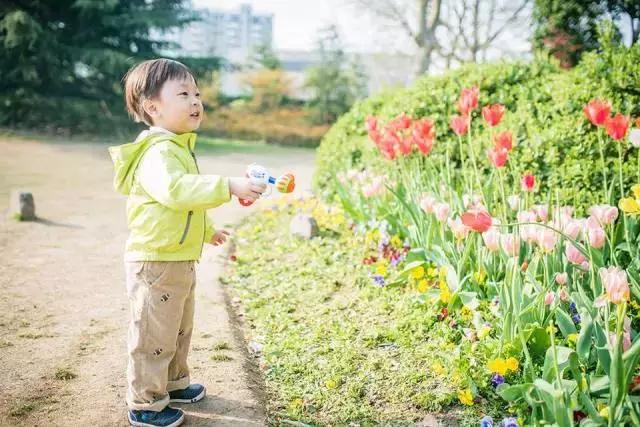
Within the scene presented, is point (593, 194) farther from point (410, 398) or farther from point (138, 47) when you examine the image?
point (138, 47)

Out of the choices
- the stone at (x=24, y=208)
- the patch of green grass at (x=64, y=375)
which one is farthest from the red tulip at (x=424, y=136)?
the stone at (x=24, y=208)

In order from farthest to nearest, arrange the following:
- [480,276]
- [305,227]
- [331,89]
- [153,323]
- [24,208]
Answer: [331,89]
[24,208]
[305,227]
[480,276]
[153,323]

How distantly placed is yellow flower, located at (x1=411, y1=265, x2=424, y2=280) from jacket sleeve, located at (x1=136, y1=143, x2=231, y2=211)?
1766mm

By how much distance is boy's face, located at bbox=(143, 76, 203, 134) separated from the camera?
2.18 m

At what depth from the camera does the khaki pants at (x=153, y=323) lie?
2.14m

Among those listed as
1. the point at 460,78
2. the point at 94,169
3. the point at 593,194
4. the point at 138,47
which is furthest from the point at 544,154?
the point at 138,47

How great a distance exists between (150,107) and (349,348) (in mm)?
1606

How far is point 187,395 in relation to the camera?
2430 millimetres

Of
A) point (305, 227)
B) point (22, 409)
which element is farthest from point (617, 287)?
point (305, 227)

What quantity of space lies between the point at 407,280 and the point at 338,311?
51cm

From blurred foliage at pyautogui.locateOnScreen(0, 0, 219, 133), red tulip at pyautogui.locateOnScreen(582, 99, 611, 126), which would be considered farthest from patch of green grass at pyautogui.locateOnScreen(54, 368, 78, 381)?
blurred foliage at pyautogui.locateOnScreen(0, 0, 219, 133)

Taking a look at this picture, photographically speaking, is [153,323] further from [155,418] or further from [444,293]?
[444,293]

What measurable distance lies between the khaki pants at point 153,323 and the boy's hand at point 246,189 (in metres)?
0.47

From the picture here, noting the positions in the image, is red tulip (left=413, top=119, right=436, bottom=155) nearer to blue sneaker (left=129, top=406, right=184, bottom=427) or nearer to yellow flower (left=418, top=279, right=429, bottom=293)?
yellow flower (left=418, top=279, right=429, bottom=293)
